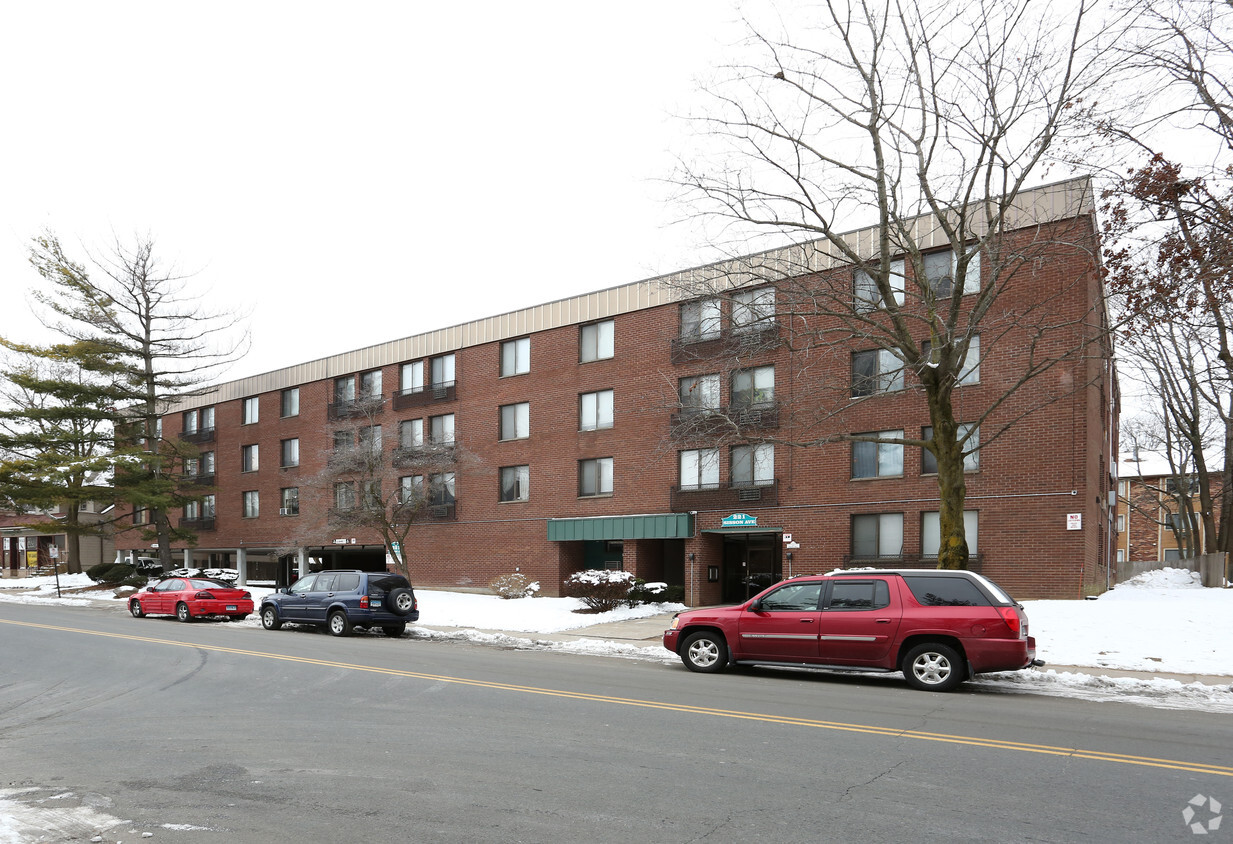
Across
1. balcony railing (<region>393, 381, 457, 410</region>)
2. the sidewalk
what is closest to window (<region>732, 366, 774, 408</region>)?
the sidewalk

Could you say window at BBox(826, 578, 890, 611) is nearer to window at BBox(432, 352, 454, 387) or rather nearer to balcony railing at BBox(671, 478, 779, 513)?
balcony railing at BBox(671, 478, 779, 513)

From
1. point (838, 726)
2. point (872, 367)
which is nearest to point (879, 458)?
point (872, 367)

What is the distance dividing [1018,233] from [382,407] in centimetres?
2793

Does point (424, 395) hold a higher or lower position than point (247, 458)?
higher

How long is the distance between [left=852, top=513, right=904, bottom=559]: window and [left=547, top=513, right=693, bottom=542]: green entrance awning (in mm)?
5697

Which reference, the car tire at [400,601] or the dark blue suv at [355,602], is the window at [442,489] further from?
the car tire at [400,601]

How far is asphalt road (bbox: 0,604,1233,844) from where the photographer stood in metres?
5.96

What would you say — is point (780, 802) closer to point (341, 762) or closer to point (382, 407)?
point (341, 762)

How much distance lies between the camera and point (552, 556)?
114 ft

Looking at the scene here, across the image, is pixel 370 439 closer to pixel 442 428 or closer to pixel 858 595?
pixel 442 428

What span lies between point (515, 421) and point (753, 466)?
1121 centimetres

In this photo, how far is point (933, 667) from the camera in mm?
12383

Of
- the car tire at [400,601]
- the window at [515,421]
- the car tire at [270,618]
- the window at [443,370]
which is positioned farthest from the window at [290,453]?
the car tire at [400,601]

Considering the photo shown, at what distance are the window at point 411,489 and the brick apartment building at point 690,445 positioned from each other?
745 millimetres
